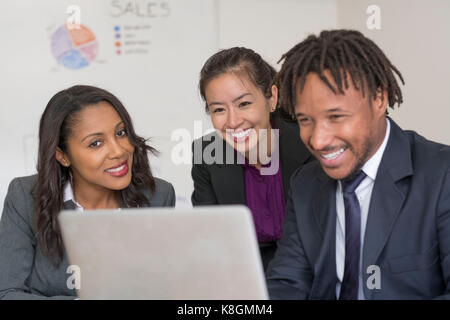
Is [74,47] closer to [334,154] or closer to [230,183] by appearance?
[230,183]

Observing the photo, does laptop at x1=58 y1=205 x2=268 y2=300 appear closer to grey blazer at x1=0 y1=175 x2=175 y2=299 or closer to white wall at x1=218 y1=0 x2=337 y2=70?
grey blazer at x1=0 y1=175 x2=175 y2=299

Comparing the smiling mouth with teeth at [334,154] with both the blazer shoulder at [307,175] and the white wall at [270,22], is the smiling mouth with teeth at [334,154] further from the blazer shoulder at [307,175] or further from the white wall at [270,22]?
the white wall at [270,22]

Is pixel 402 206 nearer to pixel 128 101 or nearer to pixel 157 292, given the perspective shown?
pixel 157 292

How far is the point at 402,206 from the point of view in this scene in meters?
1.34

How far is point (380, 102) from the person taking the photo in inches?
55.5

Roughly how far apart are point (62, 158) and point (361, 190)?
1093 mm

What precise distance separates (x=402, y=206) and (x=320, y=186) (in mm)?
275

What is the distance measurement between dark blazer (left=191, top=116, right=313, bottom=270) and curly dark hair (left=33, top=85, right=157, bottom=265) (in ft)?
0.94

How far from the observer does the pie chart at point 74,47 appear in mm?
3412

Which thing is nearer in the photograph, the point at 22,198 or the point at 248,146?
the point at 22,198

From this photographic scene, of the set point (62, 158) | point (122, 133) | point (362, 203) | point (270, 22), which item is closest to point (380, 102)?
point (362, 203)

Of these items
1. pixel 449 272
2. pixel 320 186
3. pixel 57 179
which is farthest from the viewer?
pixel 57 179

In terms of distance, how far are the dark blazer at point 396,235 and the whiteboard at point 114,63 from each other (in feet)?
6.89

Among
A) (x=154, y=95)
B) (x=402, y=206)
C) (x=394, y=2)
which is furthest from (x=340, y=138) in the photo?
(x=154, y=95)
